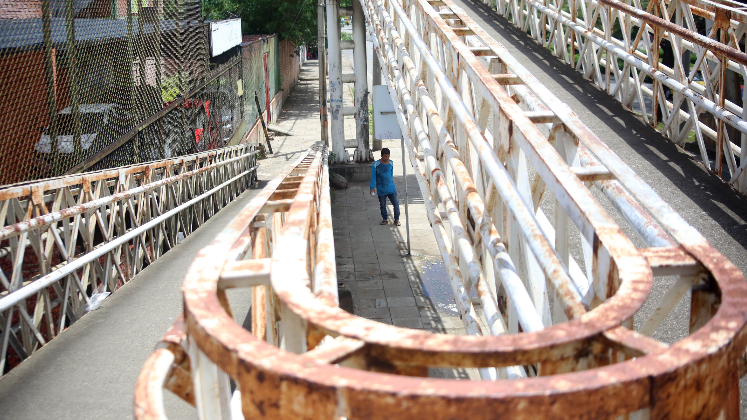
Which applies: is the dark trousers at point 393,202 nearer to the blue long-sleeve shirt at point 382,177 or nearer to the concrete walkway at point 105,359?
the blue long-sleeve shirt at point 382,177

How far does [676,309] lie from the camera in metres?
3.72

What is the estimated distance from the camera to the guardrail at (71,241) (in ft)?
13.7

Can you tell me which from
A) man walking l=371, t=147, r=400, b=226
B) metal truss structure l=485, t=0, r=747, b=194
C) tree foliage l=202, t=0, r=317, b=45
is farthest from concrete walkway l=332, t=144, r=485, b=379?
tree foliage l=202, t=0, r=317, b=45

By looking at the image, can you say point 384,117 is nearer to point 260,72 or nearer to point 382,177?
point 382,177

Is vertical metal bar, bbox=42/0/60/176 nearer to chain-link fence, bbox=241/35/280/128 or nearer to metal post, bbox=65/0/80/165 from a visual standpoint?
metal post, bbox=65/0/80/165

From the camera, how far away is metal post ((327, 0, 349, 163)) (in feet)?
52.2

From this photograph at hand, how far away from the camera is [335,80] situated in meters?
16.3

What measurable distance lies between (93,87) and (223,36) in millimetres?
10037

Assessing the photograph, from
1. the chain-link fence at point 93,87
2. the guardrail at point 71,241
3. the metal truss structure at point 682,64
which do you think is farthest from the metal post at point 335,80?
the metal truss structure at point 682,64

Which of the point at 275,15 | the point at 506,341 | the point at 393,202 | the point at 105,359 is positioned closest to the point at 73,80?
the point at 105,359

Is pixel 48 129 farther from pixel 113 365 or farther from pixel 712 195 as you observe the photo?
pixel 712 195

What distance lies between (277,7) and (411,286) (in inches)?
860

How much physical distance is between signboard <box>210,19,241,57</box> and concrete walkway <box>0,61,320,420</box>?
1110 cm

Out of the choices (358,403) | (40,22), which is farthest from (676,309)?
(40,22)
